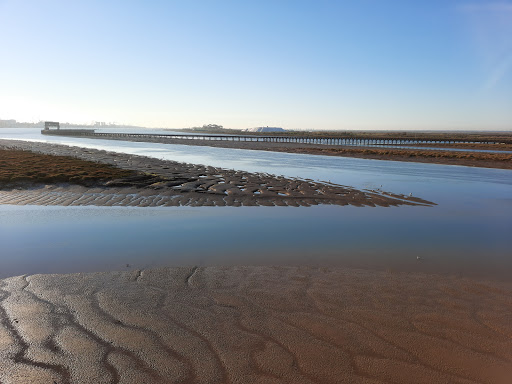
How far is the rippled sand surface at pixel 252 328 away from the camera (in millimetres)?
3605

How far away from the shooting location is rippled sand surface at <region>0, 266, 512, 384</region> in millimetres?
3605

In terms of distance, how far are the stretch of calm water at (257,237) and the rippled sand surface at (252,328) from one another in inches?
32.7

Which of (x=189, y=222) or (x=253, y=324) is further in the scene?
(x=189, y=222)

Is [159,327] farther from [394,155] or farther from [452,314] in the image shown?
[394,155]

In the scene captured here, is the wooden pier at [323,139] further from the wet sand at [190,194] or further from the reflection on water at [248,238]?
the reflection on water at [248,238]

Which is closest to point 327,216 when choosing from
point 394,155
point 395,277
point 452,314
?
point 395,277

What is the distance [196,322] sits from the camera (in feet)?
14.9

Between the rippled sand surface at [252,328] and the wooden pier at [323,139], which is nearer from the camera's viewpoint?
the rippled sand surface at [252,328]

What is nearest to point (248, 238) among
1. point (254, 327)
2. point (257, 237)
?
point (257, 237)

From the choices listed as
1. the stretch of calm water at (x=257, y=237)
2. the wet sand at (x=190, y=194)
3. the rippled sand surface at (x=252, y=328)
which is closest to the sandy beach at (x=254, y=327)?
the rippled sand surface at (x=252, y=328)

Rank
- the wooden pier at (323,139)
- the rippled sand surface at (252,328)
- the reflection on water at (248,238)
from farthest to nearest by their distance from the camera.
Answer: the wooden pier at (323,139) → the reflection on water at (248,238) → the rippled sand surface at (252,328)

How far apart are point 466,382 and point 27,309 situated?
216 inches

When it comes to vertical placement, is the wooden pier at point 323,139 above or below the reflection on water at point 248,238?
above

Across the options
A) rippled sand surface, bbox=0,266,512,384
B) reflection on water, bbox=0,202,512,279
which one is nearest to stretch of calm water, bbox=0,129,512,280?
reflection on water, bbox=0,202,512,279
